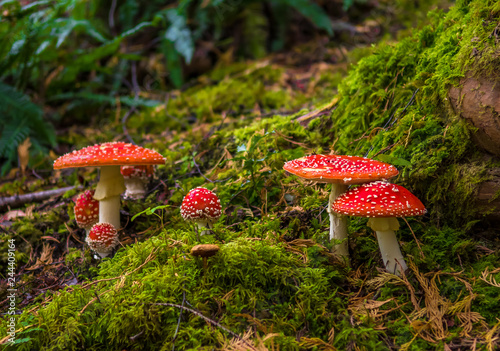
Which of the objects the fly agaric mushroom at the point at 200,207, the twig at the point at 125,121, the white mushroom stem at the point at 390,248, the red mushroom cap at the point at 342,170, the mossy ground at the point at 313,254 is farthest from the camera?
the twig at the point at 125,121

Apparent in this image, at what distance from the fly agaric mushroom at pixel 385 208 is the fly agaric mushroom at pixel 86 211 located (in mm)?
2348

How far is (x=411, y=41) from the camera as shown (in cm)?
353

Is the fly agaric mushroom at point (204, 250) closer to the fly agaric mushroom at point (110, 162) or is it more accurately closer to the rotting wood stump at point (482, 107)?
the fly agaric mushroom at point (110, 162)

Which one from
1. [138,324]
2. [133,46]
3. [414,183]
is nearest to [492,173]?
[414,183]

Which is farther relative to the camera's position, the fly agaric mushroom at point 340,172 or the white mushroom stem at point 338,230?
the white mushroom stem at point 338,230

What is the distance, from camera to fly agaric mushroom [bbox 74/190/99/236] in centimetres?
339

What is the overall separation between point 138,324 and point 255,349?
0.73 meters

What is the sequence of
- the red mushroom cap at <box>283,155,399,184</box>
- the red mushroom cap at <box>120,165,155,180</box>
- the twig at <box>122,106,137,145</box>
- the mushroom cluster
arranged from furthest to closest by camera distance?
the twig at <box>122,106,137,145</box> < the red mushroom cap at <box>120,165,155,180</box> < the mushroom cluster < the red mushroom cap at <box>283,155,399,184</box>

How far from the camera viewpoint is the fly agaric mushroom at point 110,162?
2930 mm

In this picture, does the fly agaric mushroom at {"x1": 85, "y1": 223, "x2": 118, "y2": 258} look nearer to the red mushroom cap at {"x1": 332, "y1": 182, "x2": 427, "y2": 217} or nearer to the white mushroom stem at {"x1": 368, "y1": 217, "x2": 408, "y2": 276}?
the red mushroom cap at {"x1": 332, "y1": 182, "x2": 427, "y2": 217}

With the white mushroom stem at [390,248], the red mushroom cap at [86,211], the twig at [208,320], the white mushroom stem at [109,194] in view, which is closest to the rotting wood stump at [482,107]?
the white mushroom stem at [390,248]

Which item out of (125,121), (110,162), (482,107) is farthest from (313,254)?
(125,121)

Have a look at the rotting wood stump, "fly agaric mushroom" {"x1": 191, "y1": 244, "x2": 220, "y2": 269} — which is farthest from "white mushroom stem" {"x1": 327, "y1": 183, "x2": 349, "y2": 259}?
the rotting wood stump

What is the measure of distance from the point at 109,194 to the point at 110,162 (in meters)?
0.57
